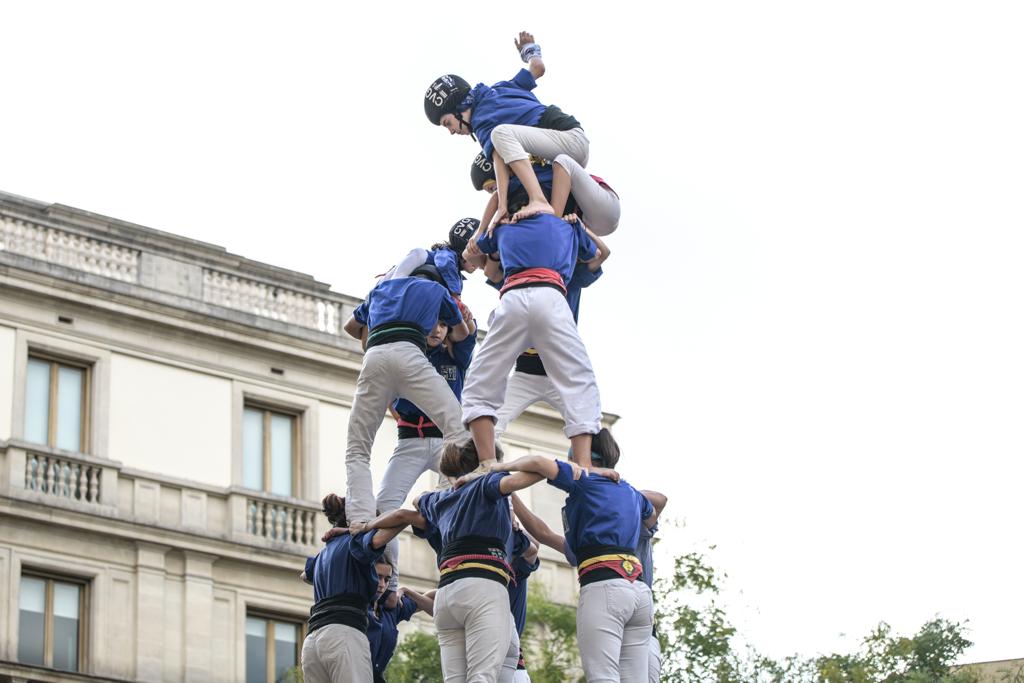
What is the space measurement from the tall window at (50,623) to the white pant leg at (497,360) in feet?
62.4

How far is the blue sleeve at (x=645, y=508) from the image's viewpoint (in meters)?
17.2

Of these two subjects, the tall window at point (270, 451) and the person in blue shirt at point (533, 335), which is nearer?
the person in blue shirt at point (533, 335)

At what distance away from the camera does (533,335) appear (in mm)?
17625

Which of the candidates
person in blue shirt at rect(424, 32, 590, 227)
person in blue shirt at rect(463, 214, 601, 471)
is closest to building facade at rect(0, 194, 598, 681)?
person in blue shirt at rect(424, 32, 590, 227)

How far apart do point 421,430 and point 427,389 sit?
1.01 meters

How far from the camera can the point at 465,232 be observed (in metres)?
19.8

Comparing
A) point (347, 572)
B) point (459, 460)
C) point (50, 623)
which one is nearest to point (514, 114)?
point (459, 460)

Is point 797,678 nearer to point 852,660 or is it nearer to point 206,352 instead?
point 852,660

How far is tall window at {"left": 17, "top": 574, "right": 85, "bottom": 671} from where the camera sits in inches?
1377

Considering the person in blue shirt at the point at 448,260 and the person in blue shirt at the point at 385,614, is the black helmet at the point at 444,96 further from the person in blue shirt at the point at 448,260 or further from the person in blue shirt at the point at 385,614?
the person in blue shirt at the point at 385,614

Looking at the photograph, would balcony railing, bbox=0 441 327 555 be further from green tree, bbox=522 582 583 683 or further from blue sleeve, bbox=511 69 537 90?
blue sleeve, bbox=511 69 537 90

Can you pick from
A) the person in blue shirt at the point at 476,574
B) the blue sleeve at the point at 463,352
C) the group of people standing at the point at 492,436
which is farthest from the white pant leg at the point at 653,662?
the blue sleeve at the point at 463,352

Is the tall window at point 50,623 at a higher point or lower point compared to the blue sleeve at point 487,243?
higher

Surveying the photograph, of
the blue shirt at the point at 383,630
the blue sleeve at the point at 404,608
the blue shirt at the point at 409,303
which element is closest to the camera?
the blue shirt at the point at 383,630
